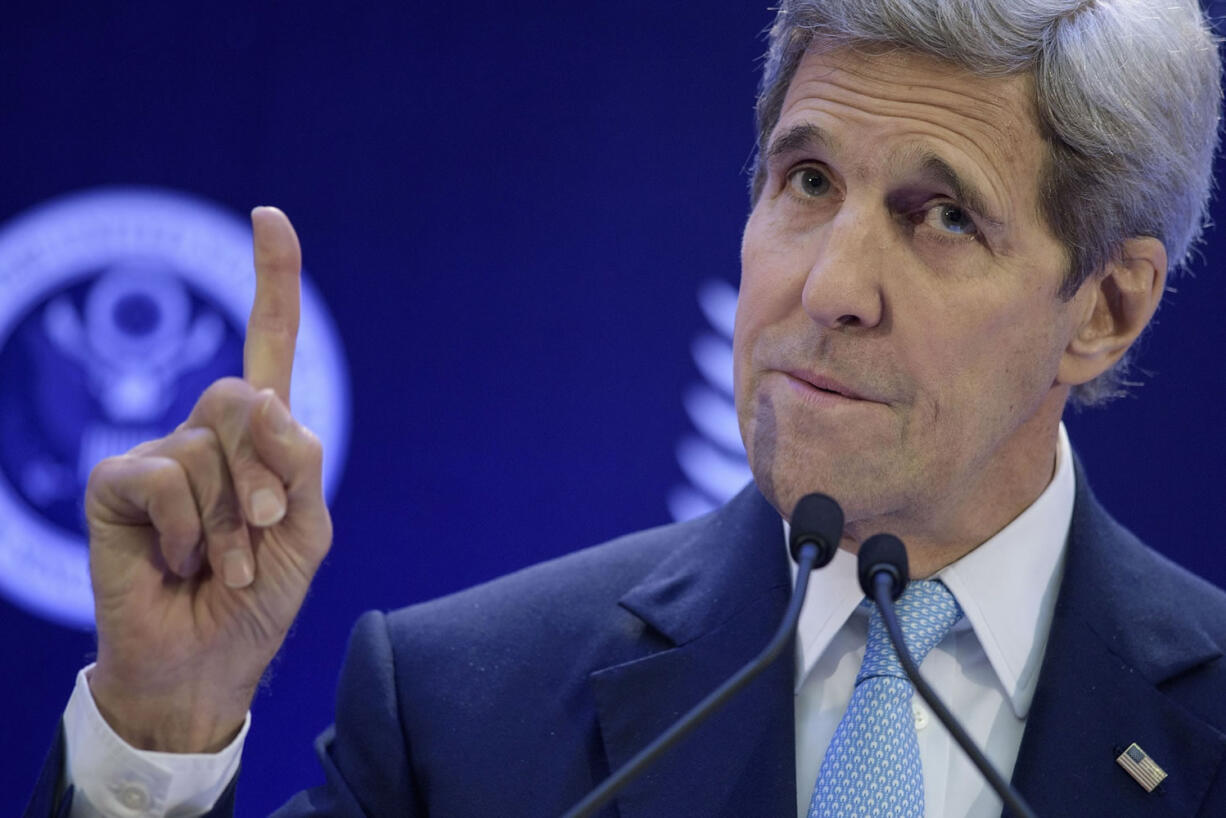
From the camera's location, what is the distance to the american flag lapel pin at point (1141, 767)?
6.07 ft

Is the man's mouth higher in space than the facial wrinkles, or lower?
lower

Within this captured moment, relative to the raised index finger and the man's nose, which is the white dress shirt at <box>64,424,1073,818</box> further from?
the raised index finger

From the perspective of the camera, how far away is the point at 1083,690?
1.91m

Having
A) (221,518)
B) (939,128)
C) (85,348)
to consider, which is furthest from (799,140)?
(85,348)

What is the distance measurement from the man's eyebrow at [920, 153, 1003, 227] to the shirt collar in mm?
473

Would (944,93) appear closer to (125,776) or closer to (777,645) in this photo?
(777,645)

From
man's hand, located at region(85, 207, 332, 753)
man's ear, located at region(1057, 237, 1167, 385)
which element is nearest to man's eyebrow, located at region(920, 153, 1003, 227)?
man's ear, located at region(1057, 237, 1167, 385)

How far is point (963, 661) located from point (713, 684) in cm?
34

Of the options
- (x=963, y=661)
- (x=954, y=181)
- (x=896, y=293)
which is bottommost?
(x=963, y=661)

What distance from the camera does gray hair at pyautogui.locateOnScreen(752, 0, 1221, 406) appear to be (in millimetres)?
1839

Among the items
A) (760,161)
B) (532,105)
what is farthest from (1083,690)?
(532,105)

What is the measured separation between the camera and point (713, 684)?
1960 mm

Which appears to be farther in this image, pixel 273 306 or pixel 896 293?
pixel 896 293

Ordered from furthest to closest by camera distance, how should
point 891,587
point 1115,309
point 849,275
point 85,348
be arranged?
point 85,348, point 1115,309, point 849,275, point 891,587
